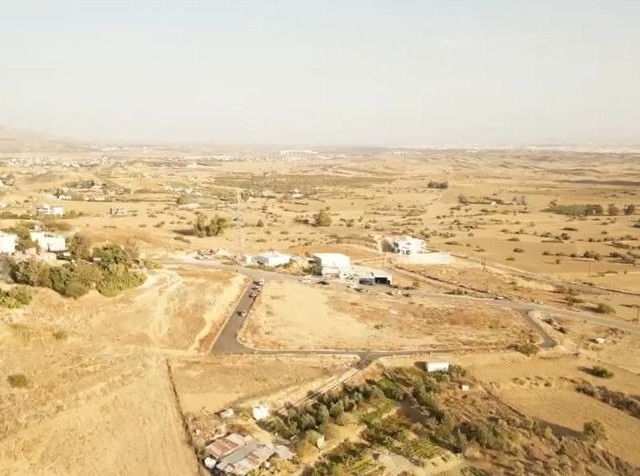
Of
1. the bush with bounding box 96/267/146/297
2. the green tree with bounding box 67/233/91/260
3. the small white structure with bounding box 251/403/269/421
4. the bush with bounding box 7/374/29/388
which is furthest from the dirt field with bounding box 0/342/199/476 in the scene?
the green tree with bounding box 67/233/91/260

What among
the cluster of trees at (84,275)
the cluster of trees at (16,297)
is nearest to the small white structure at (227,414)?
the cluster of trees at (16,297)

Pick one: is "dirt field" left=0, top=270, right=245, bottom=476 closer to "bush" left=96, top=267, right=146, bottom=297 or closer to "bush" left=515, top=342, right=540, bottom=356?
"bush" left=96, top=267, right=146, bottom=297

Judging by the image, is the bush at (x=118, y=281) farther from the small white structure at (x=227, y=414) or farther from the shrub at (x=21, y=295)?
the small white structure at (x=227, y=414)

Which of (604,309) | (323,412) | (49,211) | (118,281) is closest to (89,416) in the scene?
(323,412)

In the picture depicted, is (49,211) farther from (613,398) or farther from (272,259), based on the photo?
(613,398)

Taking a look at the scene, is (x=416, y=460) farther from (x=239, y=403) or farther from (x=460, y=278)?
(x=460, y=278)
